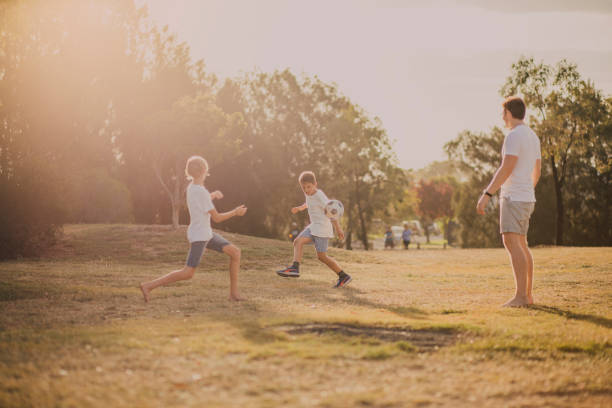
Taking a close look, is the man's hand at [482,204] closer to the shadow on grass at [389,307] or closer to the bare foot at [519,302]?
the bare foot at [519,302]

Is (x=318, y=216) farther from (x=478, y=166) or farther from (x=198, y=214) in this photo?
(x=478, y=166)

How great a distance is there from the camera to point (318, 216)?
9875mm

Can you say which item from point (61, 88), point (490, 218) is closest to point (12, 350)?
point (61, 88)

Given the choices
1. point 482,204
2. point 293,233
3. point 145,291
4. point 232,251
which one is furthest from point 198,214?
point 293,233

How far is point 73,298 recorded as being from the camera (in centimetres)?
828

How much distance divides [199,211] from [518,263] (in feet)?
14.2

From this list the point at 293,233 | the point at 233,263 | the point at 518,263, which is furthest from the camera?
the point at 293,233

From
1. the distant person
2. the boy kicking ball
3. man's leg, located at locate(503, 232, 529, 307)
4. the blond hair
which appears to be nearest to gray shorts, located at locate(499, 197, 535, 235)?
man's leg, located at locate(503, 232, 529, 307)

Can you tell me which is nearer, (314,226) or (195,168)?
(195,168)

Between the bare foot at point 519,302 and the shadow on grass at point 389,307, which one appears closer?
the shadow on grass at point 389,307

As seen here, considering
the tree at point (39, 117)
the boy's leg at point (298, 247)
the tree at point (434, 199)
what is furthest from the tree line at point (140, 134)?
the tree at point (434, 199)

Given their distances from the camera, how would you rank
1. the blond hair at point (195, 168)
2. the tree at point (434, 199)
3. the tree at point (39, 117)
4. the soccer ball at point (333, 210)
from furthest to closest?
the tree at point (434, 199), the tree at point (39, 117), the soccer ball at point (333, 210), the blond hair at point (195, 168)

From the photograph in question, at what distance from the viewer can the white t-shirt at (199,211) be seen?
7.31 metres

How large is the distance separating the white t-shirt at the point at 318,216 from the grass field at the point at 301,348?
3.81ft
